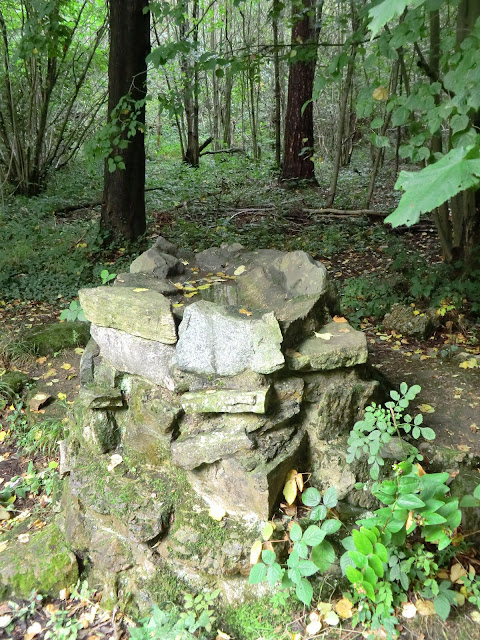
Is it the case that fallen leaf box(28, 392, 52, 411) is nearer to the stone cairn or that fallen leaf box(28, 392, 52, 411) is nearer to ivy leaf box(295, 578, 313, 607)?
the stone cairn

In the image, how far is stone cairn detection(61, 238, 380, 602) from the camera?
2586 millimetres

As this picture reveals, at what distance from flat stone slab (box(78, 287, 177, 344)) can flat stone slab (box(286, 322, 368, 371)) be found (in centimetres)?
69

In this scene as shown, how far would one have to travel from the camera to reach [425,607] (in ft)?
7.70

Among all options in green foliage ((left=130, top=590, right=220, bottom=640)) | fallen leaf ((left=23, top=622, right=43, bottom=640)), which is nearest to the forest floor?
fallen leaf ((left=23, top=622, right=43, bottom=640))

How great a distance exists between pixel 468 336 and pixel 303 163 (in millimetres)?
6755

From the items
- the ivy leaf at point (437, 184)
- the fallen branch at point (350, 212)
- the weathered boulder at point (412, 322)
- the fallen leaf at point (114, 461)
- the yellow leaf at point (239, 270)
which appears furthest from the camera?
the fallen branch at point (350, 212)

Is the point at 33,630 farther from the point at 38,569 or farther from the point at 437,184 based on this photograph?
the point at 437,184

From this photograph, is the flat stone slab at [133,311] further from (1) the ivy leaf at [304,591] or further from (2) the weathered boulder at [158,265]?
(1) the ivy leaf at [304,591]

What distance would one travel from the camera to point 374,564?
219 cm

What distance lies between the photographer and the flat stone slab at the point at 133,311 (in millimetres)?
2768

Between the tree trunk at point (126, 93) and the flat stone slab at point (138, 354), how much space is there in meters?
3.82

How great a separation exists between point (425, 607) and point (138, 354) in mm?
1949

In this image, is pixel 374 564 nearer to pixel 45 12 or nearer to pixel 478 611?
pixel 478 611

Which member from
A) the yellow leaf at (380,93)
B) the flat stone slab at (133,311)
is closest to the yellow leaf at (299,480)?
the flat stone slab at (133,311)
